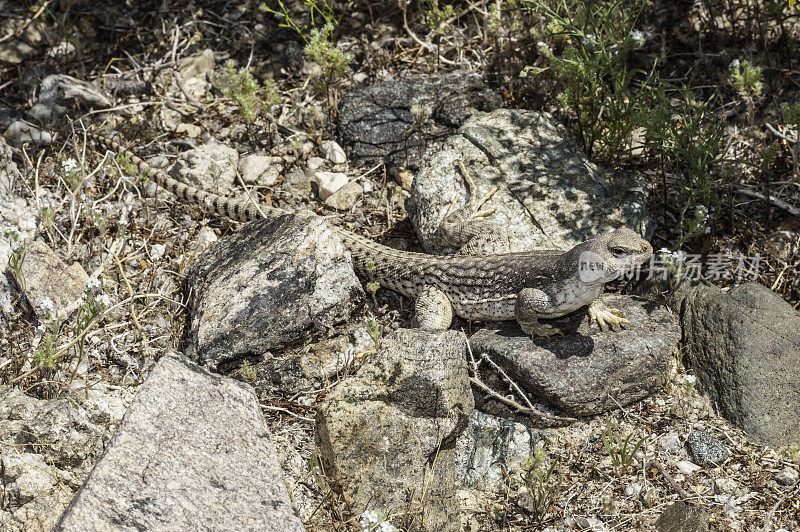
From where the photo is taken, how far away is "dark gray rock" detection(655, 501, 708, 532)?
5.12 meters

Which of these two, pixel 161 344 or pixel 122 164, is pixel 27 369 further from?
pixel 122 164

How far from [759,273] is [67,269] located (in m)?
6.43

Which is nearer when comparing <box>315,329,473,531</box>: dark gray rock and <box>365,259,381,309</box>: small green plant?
<box>315,329,473,531</box>: dark gray rock

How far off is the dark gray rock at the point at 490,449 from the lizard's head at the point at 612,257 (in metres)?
1.37

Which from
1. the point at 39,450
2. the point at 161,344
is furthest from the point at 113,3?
the point at 39,450

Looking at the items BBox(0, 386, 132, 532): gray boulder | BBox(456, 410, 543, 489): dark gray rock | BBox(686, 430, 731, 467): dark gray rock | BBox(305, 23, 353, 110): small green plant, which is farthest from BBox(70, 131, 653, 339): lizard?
BBox(0, 386, 132, 532): gray boulder

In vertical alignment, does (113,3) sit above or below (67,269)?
above

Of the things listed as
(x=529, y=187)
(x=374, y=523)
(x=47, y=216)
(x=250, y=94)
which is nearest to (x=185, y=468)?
(x=374, y=523)

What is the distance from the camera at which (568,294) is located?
6.25m

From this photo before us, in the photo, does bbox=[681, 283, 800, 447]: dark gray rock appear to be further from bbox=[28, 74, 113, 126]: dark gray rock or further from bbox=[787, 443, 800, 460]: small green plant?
bbox=[28, 74, 113, 126]: dark gray rock

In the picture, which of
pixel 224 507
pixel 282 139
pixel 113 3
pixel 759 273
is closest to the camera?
pixel 224 507

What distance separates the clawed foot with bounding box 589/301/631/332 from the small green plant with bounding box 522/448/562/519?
128 cm

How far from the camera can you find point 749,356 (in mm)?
6094

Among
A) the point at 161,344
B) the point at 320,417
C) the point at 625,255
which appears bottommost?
the point at 161,344
